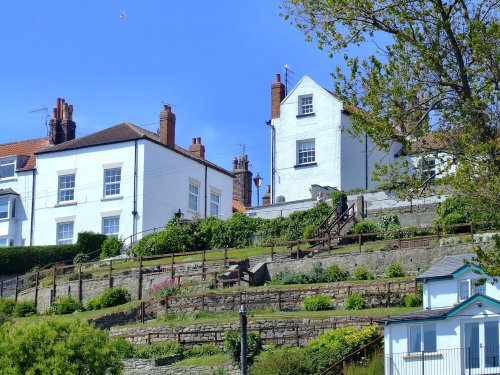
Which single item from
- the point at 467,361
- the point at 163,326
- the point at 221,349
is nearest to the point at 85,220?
the point at 163,326

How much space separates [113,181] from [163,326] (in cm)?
2284

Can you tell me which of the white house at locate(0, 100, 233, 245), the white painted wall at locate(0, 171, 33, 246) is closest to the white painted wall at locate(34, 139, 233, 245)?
the white house at locate(0, 100, 233, 245)

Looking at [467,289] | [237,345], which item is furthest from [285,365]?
[467,289]

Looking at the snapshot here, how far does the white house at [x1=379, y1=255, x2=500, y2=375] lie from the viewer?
1259 inches

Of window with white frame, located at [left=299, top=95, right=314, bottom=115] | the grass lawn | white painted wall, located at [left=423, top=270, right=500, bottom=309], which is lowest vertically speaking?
the grass lawn

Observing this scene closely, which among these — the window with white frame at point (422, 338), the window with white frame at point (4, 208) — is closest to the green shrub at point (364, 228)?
the window with white frame at point (422, 338)

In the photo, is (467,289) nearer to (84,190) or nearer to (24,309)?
(24,309)

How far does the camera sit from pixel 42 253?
62.1m

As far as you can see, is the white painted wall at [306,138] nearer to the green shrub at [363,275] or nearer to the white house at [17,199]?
the white house at [17,199]

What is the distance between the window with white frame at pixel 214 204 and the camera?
68.9m

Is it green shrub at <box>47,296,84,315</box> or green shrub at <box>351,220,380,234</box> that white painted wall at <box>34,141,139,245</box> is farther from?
green shrub at <box>351,220,380,234</box>

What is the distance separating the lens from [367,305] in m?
41.4

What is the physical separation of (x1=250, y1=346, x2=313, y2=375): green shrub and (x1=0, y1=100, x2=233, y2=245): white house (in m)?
28.7

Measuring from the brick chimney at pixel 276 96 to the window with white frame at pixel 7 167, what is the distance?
1656 cm
